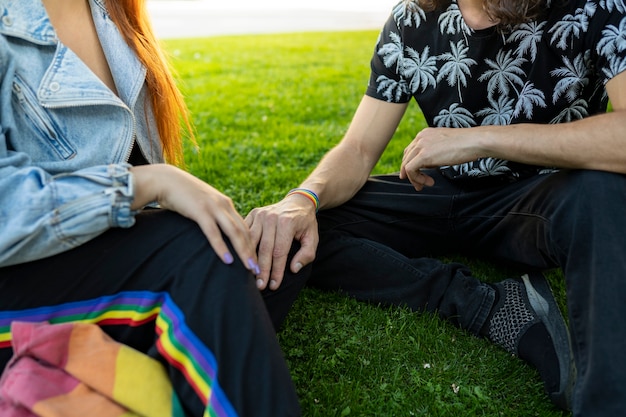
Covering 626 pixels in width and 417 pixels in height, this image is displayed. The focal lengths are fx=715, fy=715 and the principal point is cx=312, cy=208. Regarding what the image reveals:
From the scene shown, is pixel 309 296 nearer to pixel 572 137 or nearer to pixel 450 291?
pixel 450 291

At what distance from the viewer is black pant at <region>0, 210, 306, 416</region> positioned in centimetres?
166

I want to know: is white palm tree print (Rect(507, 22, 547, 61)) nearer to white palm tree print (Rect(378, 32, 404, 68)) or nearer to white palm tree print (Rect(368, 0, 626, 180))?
white palm tree print (Rect(368, 0, 626, 180))

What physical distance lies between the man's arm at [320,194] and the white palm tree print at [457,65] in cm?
25

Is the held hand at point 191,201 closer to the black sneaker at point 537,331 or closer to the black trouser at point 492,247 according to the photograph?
the black trouser at point 492,247

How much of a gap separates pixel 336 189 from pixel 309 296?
428mm

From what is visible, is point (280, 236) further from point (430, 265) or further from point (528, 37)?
point (528, 37)

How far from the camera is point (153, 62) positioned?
231 cm

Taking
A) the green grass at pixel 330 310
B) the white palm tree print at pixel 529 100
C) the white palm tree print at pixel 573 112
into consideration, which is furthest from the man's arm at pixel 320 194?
the white palm tree print at pixel 573 112

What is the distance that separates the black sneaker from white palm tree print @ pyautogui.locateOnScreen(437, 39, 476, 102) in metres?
0.74

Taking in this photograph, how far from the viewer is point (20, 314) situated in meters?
1.77

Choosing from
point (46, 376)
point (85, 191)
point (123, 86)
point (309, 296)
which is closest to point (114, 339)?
point (46, 376)

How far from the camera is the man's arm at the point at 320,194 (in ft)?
7.40

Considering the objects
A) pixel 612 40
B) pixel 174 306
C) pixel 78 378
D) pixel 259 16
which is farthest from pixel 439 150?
pixel 259 16

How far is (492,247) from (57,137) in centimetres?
168
